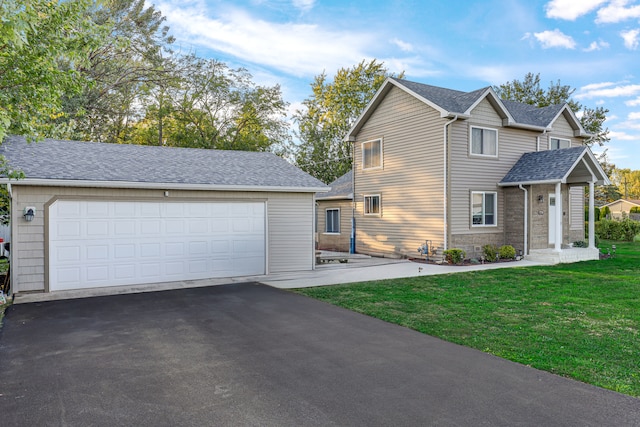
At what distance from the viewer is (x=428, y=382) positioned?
4.59m

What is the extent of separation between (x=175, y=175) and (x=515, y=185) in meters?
12.5

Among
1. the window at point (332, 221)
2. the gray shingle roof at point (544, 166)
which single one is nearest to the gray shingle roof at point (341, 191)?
the window at point (332, 221)

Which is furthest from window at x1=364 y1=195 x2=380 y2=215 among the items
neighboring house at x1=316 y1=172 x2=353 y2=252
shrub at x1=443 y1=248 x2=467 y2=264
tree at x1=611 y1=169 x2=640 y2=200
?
tree at x1=611 y1=169 x2=640 y2=200

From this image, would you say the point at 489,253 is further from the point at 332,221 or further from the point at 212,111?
the point at 212,111

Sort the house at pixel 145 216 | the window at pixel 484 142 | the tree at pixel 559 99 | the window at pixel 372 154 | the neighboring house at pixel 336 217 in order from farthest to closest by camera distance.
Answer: the tree at pixel 559 99 < the neighboring house at pixel 336 217 < the window at pixel 372 154 < the window at pixel 484 142 < the house at pixel 145 216

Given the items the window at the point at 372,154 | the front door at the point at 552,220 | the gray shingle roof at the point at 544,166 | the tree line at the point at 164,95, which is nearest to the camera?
the tree line at the point at 164,95

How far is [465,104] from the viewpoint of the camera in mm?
15961

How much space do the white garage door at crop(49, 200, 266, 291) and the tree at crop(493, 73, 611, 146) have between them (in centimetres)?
2858

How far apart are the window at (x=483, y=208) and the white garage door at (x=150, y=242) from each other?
843cm

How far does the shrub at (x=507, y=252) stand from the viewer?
16.1m

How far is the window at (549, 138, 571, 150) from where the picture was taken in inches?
746

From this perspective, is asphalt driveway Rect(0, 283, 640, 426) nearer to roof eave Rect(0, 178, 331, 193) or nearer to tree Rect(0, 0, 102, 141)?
roof eave Rect(0, 178, 331, 193)

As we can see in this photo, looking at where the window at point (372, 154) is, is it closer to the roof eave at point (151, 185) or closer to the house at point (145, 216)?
the house at point (145, 216)

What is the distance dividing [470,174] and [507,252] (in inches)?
130
